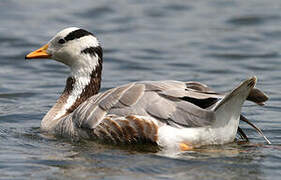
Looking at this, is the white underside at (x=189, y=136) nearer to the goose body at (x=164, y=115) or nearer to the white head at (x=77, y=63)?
the goose body at (x=164, y=115)

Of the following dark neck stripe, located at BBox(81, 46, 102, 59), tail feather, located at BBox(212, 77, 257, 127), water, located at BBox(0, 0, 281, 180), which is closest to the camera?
water, located at BBox(0, 0, 281, 180)

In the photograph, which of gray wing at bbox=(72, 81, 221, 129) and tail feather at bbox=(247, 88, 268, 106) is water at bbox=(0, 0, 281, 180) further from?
tail feather at bbox=(247, 88, 268, 106)

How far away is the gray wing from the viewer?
8.45 m

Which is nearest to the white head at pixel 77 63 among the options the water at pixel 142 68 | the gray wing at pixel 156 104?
the water at pixel 142 68

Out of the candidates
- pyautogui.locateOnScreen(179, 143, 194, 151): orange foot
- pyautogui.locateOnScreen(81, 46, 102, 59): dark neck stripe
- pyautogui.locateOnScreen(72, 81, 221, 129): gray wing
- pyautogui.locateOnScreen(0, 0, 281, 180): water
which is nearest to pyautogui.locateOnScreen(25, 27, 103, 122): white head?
pyautogui.locateOnScreen(81, 46, 102, 59): dark neck stripe

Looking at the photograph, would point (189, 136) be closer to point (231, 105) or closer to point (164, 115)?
point (164, 115)

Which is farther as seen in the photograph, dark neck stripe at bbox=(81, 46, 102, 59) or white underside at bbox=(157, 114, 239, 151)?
dark neck stripe at bbox=(81, 46, 102, 59)

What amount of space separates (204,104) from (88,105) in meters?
1.62

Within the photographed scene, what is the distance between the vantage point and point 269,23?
18859 millimetres

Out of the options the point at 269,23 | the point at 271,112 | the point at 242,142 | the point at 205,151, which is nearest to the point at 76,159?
the point at 205,151

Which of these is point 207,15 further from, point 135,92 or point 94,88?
point 135,92

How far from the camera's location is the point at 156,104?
858 centimetres

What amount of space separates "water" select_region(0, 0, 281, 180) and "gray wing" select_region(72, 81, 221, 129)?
407 millimetres

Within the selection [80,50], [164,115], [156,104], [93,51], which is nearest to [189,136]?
[164,115]
